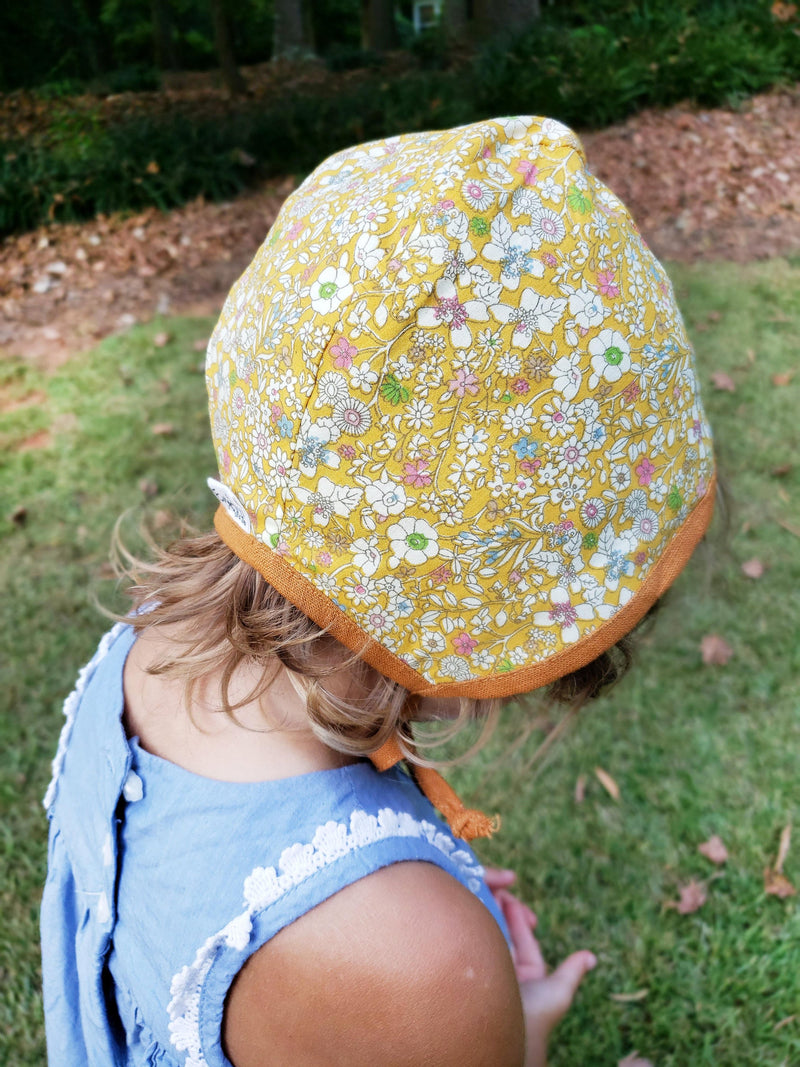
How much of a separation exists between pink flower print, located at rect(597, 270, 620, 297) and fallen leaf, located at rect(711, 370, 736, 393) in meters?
3.77

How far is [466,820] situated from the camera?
157 cm

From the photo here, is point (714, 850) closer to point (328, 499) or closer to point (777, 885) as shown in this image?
point (777, 885)

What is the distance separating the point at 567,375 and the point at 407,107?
7623 mm

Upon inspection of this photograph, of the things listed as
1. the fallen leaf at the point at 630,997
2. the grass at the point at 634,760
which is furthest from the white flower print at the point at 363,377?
the fallen leaf at the point at 630,997

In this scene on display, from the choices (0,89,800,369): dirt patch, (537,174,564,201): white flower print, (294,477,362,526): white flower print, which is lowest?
(0,89,800,369): dirt patch

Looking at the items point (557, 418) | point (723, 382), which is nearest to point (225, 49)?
point (723, 382)

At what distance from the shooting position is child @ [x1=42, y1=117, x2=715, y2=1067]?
1150mm

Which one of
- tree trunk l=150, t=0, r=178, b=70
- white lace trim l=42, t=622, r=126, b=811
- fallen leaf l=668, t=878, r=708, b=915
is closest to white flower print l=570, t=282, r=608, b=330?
white lace trim l=42, t=622, r=126, b=811

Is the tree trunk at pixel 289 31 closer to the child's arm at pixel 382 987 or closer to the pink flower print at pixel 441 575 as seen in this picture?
the pink flower print at pixel 441 575

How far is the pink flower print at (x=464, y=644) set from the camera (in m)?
1.33

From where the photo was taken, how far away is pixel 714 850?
267 cm

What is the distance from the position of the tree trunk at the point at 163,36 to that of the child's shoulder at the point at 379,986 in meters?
8.66

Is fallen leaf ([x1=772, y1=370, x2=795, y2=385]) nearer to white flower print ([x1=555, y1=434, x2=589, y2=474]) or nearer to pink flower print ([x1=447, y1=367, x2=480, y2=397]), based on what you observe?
white flower print ([x1=555, y1=434, x2=589, y2=474])

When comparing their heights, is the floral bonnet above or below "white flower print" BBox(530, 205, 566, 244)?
below
